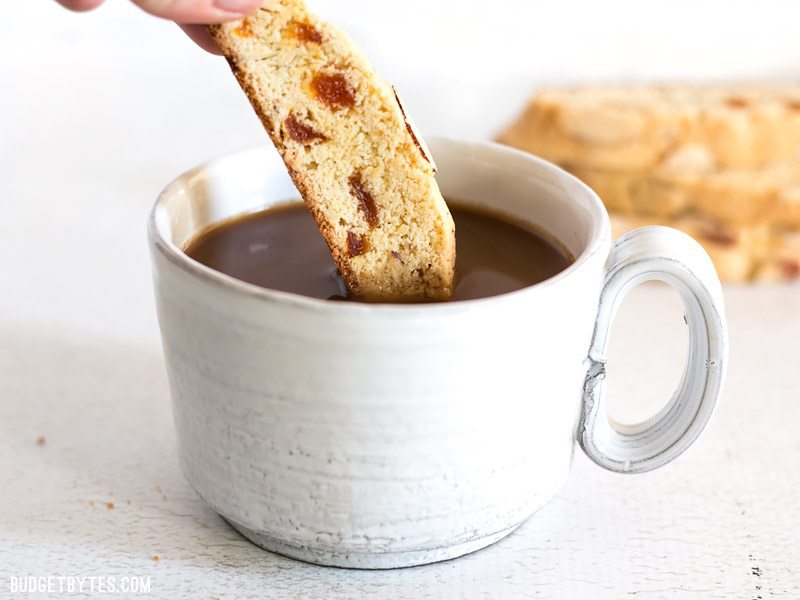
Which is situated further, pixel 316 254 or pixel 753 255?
pixel 753 255

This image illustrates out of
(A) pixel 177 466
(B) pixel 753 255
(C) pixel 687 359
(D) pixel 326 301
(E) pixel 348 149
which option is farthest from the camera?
(B) pixel 753 255

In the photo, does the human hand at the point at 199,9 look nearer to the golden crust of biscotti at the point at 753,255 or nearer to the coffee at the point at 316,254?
the coffee at the point at 316,254

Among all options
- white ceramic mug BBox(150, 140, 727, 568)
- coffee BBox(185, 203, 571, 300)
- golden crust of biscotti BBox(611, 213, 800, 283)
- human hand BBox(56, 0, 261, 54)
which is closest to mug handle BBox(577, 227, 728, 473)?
white ceramic mug BBox(150, 140, 727, 568)

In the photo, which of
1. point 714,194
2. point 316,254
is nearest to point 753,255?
point 714,194

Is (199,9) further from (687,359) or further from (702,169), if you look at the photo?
(702,169)

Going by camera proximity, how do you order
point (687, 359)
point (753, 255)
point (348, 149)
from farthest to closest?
1. point (753, 255)
2. point (687, 359)
3. point (348, 149)

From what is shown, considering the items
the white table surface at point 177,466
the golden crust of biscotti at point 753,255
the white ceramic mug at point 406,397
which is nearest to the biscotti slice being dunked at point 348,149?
the white ceramic mug at point 406,397

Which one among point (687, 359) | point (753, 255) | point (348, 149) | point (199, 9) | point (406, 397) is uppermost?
point (199, 9)
